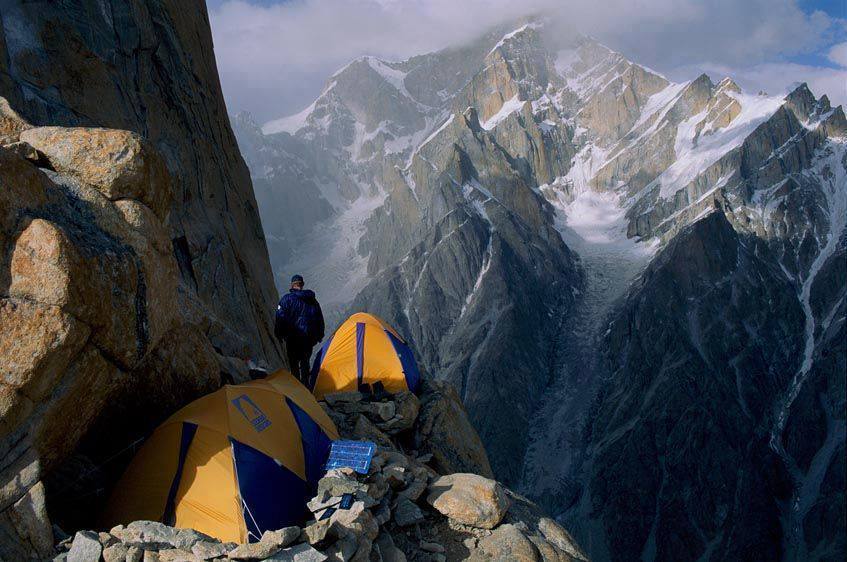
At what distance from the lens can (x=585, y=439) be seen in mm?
163500

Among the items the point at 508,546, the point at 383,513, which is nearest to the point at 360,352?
the point at 383,513

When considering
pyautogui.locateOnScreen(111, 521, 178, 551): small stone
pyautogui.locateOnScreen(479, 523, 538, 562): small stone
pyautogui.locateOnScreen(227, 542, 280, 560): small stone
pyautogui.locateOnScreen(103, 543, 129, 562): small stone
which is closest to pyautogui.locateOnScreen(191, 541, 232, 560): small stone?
pyautogui.locateOnScreen(227, 542, 280, 560): small stone

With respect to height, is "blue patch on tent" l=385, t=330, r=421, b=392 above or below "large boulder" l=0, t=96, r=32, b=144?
below

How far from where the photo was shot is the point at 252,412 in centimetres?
1255

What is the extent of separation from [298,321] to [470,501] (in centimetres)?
840

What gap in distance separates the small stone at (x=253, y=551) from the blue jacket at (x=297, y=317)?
10.0 m

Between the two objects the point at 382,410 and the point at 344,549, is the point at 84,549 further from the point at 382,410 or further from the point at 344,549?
the point at 382,410

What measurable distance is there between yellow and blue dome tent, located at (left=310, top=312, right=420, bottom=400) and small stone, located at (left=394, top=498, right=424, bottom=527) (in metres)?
7.72

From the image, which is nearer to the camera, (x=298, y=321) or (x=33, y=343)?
(x=33, y=343)

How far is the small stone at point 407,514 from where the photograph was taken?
1095 centimetres

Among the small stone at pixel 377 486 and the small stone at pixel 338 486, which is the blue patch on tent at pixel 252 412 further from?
the small stone at pixel 377 486

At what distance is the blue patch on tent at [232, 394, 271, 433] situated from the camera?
40.4 ft

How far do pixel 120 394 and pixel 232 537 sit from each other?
12.0ft

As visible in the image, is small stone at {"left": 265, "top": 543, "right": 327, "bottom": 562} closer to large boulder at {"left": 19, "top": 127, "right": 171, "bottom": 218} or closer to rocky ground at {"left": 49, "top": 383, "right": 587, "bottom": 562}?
rocky ground at {"left": 49, "top": 383, "right": 587, "bottom": 562}
